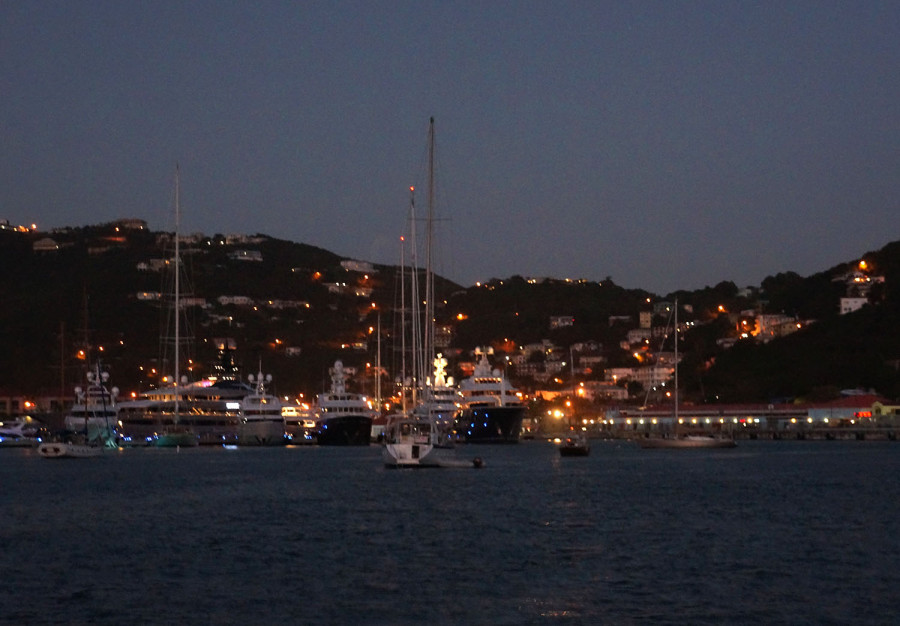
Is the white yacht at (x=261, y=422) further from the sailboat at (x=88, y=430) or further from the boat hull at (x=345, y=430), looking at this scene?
the sailboat at (x=88, y=430)

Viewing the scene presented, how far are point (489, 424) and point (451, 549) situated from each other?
297 ft

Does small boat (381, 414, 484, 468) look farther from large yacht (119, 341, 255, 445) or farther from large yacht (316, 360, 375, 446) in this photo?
large yacht (119, 341, 255, 445)

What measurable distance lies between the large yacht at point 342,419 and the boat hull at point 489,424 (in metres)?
8.47

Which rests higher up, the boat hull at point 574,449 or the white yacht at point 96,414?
the white yacht at point 96,414

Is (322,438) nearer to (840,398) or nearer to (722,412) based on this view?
(722,412)

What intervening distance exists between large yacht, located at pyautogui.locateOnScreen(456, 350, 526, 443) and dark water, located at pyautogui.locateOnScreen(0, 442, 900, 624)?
196 ft

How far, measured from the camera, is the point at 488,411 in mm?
123750

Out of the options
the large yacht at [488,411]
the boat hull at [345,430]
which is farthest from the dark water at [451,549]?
the large yacht at [488,411]

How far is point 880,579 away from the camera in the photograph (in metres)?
28.7

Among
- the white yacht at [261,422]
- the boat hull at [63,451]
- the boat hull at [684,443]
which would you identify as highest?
the white yacht at [261,422]

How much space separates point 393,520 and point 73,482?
25.6 m

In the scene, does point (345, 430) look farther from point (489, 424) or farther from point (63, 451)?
point (63, 451)

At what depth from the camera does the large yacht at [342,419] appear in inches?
4719

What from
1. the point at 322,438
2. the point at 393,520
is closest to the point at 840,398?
the point at 322,438
